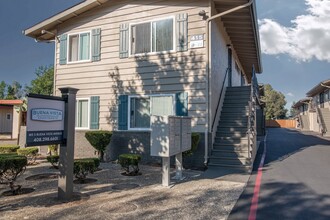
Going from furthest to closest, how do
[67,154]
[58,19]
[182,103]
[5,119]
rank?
[5,119] → [58,19] → [182,103] → [67,154]

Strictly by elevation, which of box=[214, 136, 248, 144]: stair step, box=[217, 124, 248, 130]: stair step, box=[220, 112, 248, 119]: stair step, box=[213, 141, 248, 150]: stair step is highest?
box=[220, 112, 248, 119]: stair step

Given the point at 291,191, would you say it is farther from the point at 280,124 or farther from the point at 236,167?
the point at 280,124

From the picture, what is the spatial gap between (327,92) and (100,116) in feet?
80.9

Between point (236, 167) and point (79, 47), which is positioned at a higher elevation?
point (79, 47)

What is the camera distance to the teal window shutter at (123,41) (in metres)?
11.1

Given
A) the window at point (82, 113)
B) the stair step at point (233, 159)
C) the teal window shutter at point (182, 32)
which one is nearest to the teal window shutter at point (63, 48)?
the window at point (82, 113)

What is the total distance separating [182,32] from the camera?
993 cm

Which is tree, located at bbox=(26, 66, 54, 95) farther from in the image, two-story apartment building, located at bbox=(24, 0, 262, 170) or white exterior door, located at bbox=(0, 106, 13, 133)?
two-story apartment building, located at bbox=(24, 0, 262, 170)

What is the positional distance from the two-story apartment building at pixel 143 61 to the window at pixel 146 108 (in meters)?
0.04

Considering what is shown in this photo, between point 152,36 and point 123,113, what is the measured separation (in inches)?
131

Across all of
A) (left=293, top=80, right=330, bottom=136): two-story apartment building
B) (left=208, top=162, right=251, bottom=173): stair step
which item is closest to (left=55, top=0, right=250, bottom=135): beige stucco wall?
(left=208, top=162, right=251, bottom=173): stair step

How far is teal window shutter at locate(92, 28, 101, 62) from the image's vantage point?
11.7m

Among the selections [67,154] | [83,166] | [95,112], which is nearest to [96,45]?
[95,112]

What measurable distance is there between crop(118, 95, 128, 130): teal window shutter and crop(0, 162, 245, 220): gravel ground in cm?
321
